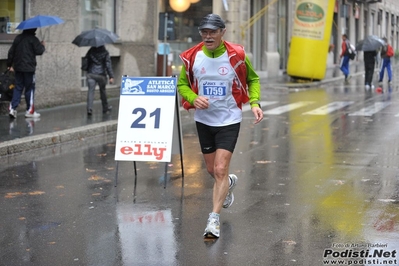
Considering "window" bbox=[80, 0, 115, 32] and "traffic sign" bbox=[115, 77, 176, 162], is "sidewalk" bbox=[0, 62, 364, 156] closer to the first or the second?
"window" bbox=[80, 0, 115, 32]

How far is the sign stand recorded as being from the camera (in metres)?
9.44

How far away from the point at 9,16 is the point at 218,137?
1165 cm

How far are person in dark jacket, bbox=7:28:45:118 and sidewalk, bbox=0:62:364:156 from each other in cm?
51

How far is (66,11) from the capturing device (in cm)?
1922

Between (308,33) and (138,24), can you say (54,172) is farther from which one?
(308,33)

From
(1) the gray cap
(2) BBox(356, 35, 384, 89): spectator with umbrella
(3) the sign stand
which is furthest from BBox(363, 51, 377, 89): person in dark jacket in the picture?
(1) the gray cap

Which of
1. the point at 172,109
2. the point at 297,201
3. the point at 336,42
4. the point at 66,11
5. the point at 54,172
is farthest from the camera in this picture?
the point at 336,42

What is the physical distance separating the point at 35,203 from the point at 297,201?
8.63 feet

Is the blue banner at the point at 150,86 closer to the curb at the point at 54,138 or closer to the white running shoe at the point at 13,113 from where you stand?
the curb at the point at 54,138

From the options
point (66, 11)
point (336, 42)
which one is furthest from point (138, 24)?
point (336, 42)

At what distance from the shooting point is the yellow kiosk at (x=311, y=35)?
29.9m

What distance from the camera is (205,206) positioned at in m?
8.19

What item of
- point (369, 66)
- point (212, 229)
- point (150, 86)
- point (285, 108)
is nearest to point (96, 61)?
point (285, 108)

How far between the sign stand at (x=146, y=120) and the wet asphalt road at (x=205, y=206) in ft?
1.20
